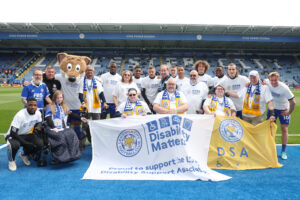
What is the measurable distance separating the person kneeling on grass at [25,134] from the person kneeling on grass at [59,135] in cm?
25

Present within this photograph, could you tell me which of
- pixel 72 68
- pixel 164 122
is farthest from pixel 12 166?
pixel 164 122

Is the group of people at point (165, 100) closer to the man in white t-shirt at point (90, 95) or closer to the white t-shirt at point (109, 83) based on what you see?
the man in white t-shirt at point (90, 95)

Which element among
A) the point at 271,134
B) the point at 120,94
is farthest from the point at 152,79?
the point at 271,134

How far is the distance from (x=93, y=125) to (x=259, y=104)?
3480 mm

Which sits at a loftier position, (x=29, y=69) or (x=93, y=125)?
(x=29, y=69)

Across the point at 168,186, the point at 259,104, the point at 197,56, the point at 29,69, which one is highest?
the point at 197,56

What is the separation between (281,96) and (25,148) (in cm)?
538

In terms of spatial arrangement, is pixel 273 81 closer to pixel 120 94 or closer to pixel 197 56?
pixel 120 94

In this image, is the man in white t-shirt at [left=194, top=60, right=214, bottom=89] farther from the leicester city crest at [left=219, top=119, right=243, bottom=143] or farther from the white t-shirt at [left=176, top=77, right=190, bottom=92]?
the leicester city crest at [left=219, top=119, right=243, bottom=143]

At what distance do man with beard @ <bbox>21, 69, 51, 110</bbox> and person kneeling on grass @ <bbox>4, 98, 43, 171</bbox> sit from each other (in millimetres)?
402

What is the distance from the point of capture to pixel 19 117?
419 centimetres

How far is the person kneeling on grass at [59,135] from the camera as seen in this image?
4.12 metres

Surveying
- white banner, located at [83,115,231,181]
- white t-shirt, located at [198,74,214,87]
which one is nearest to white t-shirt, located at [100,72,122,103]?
white banner, located at [83,115,231,181]

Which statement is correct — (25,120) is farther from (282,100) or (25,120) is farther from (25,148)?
(282,100)
